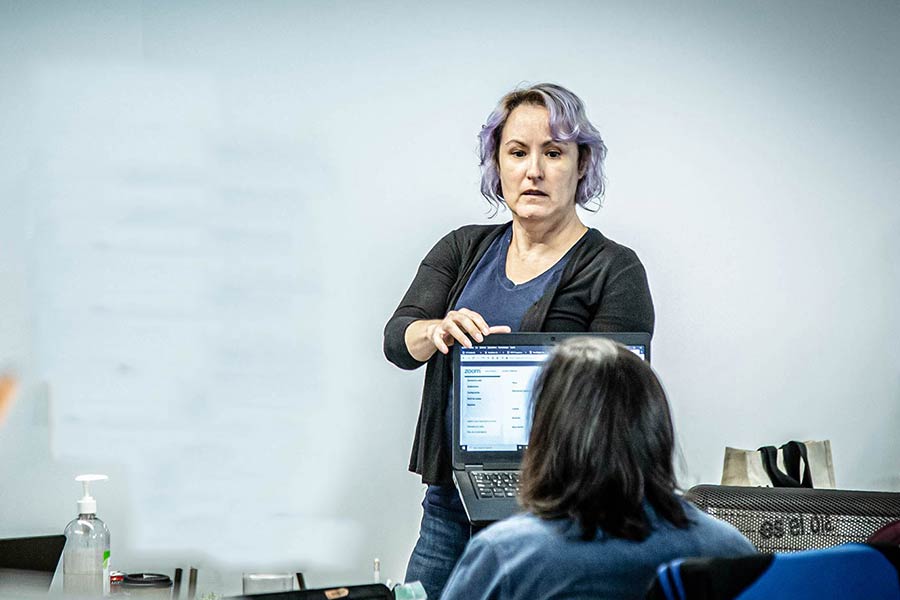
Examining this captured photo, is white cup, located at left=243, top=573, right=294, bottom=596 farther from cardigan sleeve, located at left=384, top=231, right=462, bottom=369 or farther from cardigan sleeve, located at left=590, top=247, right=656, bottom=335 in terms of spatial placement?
cardigan sleeve, located at left=590, top=247, right=656, bottom=335

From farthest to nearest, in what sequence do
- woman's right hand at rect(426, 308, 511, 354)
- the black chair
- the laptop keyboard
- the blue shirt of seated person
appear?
woman's right hand at rect(426, 308, 511, 354)
the laptop keyboard
the blue shirt of seated person
the black chair

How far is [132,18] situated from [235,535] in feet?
4.03

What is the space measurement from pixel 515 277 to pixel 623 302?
21 cm

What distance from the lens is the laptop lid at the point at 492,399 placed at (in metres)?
1.88

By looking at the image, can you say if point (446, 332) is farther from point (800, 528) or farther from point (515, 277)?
point (800, 528)

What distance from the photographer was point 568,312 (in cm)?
198

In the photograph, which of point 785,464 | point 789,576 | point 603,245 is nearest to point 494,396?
point 603,245

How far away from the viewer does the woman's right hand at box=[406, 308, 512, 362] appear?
1.83m

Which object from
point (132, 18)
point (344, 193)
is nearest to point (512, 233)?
point (344, 193)

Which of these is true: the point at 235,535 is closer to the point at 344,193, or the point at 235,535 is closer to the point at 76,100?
the point at 344,193

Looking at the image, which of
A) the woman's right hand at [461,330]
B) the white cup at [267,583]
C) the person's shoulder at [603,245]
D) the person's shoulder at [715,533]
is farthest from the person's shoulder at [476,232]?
the person's shoulder at [715,533]

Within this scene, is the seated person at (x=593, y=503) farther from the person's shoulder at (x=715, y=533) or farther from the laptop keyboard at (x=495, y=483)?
the laptop keyboard at (x=495, y=483)

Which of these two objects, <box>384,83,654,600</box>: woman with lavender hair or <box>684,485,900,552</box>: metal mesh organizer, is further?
<box>384,83,654,600</box>: woman with lavender hair

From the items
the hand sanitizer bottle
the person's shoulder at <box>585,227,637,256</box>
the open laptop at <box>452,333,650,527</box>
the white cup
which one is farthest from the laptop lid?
the hand sanitizer bottle
